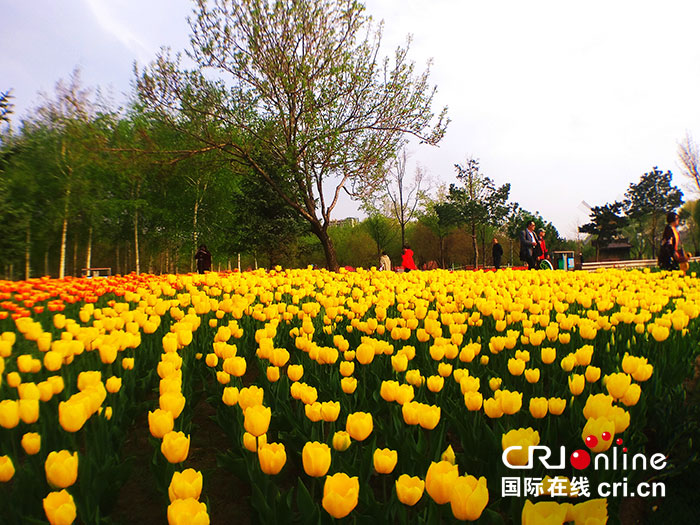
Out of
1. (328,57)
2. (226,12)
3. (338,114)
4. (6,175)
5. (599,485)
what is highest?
(226,12)

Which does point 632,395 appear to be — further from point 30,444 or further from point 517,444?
point 30,444

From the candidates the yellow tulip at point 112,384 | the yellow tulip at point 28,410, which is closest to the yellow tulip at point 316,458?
the yellow tulip at point 28,410

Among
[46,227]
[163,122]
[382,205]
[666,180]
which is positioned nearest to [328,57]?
[163,122]

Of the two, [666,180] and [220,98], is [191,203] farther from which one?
[666,180]

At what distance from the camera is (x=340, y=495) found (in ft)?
3.84

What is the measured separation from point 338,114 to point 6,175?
16267mm

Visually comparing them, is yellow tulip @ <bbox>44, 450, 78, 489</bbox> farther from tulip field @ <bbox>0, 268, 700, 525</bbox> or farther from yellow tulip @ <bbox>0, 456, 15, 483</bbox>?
yellow tulip @ <bbox>0, 456, 15, 483</bbox>

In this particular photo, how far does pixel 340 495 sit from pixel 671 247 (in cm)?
1263

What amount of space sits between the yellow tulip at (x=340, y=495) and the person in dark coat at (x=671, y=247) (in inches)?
441

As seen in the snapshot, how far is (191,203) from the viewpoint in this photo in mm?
29906

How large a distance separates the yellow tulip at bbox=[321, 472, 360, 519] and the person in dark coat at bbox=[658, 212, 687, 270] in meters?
11.2

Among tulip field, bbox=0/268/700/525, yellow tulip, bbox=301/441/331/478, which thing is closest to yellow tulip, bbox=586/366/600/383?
tulip field, bbox=0/268/700/525

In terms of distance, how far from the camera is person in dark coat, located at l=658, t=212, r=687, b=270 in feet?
32.8

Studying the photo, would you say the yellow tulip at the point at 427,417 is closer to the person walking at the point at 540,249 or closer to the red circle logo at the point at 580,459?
the red circle logo at the point at 580,459
